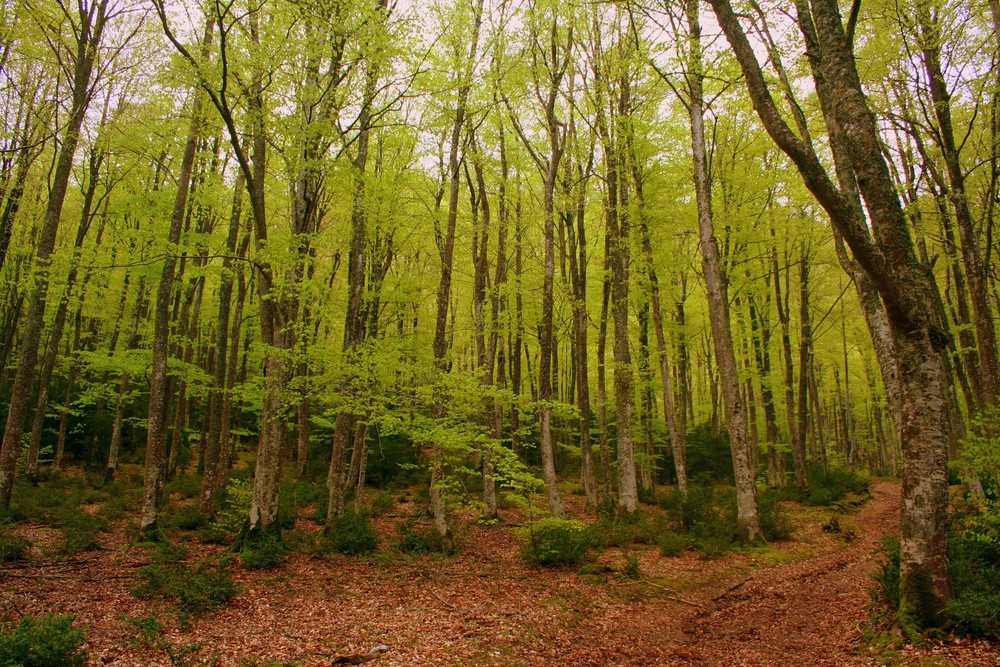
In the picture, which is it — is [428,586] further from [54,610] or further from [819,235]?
Result: [819,235]

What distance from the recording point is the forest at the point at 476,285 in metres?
5.34

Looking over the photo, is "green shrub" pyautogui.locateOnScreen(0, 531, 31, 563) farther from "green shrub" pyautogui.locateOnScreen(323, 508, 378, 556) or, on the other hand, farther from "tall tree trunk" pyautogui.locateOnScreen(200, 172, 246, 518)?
"green shrub" pyautogui.locateOnScreen(323, 508, 378, 556)

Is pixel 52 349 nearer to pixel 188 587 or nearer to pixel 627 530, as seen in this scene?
pixel 188 587

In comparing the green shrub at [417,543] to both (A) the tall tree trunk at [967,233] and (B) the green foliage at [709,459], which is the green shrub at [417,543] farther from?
(B) the green foliage at [709,459]

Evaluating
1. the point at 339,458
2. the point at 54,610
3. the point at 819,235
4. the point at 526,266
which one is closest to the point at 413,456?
the point at 339,458

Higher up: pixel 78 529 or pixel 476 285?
pixel 476 285

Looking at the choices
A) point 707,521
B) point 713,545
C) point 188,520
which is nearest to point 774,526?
point 707,521

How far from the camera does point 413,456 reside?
1850 centimetres

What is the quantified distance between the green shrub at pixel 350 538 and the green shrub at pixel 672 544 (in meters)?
5.71

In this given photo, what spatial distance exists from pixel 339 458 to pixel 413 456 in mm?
7486

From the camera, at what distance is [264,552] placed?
853 centimetres

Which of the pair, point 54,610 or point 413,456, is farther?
point 413,456

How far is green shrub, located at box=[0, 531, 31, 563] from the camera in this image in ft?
25.4

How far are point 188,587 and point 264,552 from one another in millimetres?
1865
